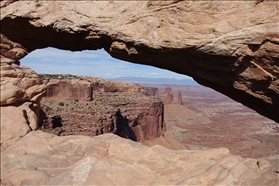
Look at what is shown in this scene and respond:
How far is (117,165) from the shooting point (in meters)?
6.88

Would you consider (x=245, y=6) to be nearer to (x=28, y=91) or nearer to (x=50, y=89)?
(x=28, y=91)

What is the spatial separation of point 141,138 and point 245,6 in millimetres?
44743

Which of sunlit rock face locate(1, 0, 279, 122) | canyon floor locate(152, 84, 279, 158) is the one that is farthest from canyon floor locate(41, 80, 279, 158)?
sunlit rock face locate(1, 0, 279, 122)

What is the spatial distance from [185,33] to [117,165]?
3741mm

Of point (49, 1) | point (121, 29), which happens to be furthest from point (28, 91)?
point (121, 29)

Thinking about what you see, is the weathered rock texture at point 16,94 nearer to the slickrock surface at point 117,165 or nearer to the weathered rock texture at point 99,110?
the slickrock surface at point 117,165

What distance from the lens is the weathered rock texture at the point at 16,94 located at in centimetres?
688

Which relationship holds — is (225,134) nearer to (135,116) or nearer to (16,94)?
(135,116)

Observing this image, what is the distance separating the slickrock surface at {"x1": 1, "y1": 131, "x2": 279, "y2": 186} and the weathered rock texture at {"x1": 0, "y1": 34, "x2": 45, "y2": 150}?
0.33 metres

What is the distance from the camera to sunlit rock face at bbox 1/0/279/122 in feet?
21.1

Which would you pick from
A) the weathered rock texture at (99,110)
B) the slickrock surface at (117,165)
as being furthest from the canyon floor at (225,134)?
the slickrock surface at (117,165)

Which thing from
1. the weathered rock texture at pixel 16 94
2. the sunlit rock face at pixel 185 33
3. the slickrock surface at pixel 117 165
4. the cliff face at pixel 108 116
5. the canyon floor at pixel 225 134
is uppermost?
the sunlit rock face at pixel 185 33

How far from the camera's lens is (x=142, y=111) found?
2035 inches

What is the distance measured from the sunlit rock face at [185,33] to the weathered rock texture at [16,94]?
901 millimetres
